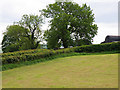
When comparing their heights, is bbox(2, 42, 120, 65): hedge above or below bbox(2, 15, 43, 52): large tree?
below

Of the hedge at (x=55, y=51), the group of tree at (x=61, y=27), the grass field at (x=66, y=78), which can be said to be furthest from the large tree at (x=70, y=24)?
the grass field at (x=66, y=78)

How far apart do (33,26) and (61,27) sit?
886 centimetres

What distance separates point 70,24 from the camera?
3025cm

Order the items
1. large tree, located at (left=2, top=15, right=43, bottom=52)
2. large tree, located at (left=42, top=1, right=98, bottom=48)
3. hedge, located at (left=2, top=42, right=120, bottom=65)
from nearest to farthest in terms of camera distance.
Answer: hedge, located at (left=2, top=42, right=120, bottom=65), large tree, located at (left=42, top=1, right=98, bottom=48), large tree, located at (left=2, top=15, right=43, bottom=52)

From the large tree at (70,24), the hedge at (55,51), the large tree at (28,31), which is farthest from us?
the large tree at (28,31)

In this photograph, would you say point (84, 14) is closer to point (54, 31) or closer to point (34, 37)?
point (54, 31)

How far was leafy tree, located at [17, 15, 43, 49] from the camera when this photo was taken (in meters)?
33.6

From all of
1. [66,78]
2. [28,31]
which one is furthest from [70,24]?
[66,78]

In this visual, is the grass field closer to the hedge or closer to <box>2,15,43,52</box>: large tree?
the hedge

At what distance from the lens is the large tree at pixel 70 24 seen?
2856cm

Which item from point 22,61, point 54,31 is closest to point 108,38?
point 54,31

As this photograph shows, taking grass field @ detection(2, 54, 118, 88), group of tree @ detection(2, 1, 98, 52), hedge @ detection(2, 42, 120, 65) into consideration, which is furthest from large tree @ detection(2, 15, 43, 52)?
grass field @ detection(2, 54, 118, 88)

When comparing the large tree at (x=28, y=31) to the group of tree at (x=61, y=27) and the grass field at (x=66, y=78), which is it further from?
the grass field at (x=66, y=78)

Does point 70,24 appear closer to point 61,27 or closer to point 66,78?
point 61,27
